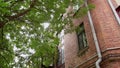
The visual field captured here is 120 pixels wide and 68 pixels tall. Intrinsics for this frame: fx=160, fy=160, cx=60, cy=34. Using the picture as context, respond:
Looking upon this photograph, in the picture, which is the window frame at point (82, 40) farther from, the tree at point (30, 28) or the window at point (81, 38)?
the tree at point (30, 28)

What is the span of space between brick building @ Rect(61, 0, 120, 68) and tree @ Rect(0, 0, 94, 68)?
1111mm

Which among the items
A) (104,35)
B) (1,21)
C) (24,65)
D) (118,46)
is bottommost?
(24,65)

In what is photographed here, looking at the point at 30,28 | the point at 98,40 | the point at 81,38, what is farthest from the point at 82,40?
the point at 30,28

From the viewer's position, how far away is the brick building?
267 inches

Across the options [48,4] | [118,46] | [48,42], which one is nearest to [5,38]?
[48,42]

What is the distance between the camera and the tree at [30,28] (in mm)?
7211

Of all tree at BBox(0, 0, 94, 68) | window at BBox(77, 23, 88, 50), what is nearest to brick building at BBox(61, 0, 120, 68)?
window at BBox(77, 23, 88, 50)

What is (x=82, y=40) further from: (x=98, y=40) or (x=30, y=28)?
(x=30, y=28)

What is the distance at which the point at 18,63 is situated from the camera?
973 cm

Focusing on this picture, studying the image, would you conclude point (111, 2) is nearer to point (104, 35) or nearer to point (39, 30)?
point (104, 35)

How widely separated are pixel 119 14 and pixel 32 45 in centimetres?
468

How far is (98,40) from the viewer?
7.51m

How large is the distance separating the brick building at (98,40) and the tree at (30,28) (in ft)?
3.65

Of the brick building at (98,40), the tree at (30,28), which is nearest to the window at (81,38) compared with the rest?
the brick building at (98,40)
